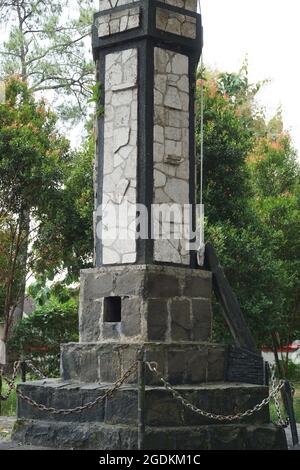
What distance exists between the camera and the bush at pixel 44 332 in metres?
15.4

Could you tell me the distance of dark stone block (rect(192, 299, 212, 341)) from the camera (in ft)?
26.1

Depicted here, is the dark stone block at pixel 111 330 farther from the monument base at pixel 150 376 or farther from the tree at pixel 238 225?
the tree at pixel 238 225

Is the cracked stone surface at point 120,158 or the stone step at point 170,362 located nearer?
the stone step at point 170,362

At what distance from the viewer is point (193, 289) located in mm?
8070

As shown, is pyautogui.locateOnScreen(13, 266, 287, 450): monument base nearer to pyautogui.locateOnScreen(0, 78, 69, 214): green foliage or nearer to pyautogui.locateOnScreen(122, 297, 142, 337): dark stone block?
pyautogui.locateOnScreen(122, 297, 142, 337): dark stone block

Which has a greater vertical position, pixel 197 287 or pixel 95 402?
pixel 197 287

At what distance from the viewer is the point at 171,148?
26.7 ft

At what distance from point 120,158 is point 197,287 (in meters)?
1.69

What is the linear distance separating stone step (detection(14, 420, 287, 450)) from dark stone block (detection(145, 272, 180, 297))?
1426 mm

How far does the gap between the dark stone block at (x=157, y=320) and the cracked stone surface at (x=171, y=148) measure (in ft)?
1.79

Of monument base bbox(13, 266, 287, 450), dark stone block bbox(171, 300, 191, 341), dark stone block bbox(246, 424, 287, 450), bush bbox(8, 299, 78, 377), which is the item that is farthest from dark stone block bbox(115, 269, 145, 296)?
bush bbox(8, 299, 78, 377)

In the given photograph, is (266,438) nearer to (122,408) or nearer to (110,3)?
(122,408)

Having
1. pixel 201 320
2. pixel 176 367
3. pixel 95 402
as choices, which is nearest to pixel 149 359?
pixel 176 367

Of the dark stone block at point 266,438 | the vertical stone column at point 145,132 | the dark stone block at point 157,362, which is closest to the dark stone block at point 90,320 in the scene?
the vertical stone column at point 145,132
